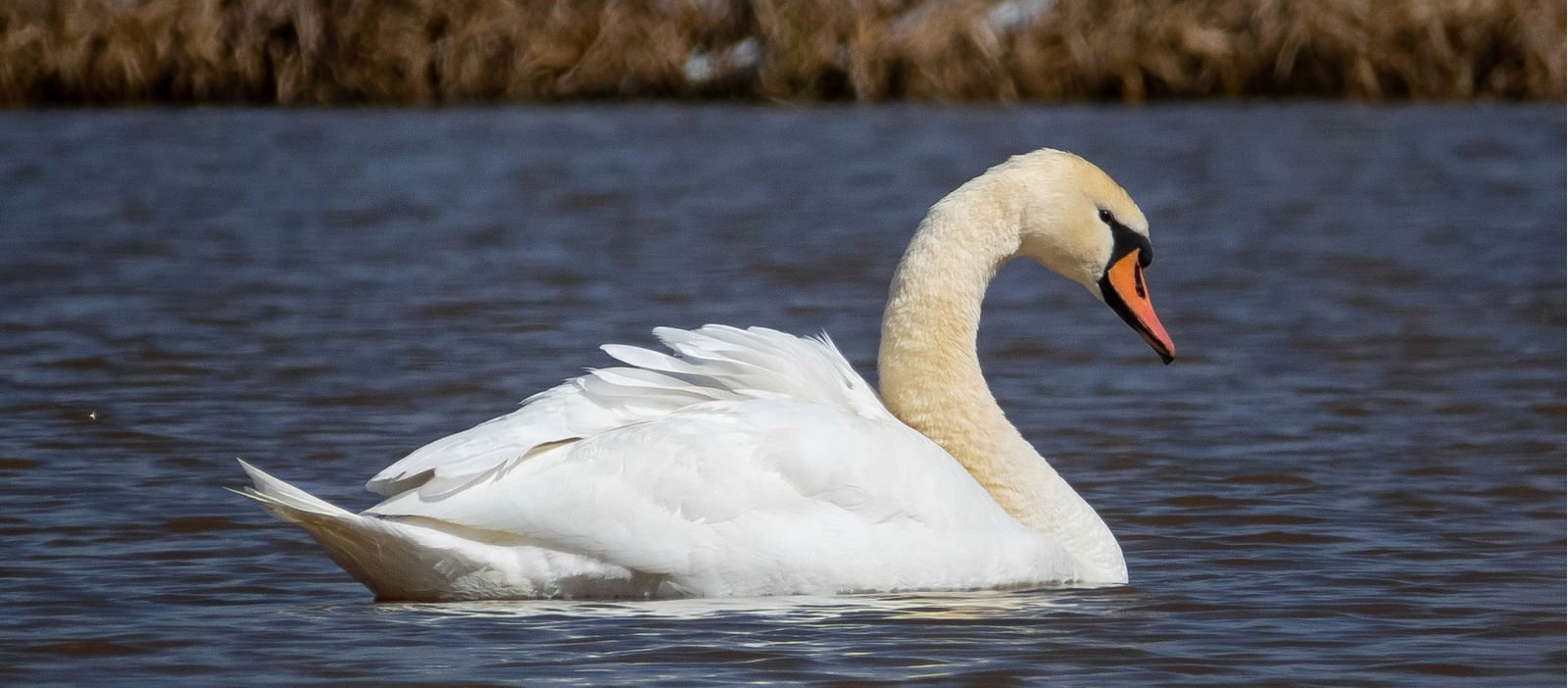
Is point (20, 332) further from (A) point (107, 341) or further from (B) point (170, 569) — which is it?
(B) point (170, 569)

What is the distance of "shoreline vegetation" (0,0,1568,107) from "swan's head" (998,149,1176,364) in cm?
1569

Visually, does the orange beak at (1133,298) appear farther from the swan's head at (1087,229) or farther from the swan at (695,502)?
the swan at (695,502)

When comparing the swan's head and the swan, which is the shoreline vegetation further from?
the swan

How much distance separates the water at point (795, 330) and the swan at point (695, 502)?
89mm

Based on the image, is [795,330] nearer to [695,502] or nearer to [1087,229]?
[1087,229]

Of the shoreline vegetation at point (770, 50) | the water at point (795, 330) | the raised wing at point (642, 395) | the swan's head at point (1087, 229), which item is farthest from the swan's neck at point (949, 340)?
the shoreline vegetation at point (770, 50)

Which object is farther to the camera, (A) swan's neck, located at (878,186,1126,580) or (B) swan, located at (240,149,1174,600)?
(A) swan's neck, located at (878,186,1126,580)

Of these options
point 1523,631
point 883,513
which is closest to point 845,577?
point 883,513

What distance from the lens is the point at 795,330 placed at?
10.3 metres

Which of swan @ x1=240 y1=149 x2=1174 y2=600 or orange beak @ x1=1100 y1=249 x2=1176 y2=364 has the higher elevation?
orange beak @ x1=1100 y1=249 x2=1176 y2=364

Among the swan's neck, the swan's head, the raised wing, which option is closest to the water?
the raised wing

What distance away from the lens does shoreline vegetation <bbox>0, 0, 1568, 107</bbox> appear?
21.6 metres

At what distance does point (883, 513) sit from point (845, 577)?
0.50 ft

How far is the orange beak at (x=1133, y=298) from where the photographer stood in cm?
608
